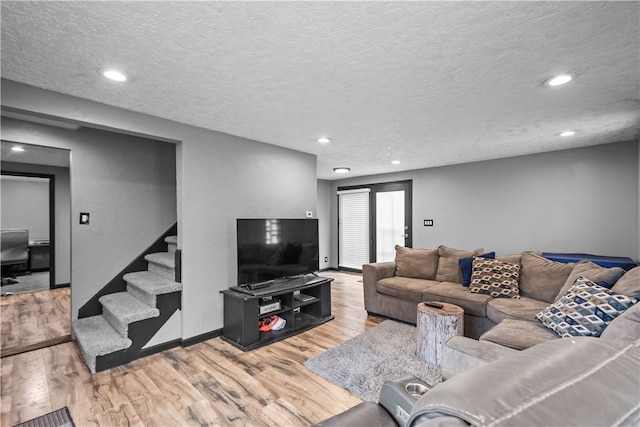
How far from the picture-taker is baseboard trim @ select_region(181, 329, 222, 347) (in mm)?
3121

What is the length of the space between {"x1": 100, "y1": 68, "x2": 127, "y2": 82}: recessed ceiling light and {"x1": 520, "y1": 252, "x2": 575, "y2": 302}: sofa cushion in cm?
422

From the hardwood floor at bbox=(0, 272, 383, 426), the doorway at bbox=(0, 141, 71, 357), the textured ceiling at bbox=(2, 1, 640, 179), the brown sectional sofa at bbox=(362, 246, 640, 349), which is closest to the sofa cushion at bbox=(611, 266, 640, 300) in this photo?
the brown sectional sofa at bbox=(362, 246, 640, 349)

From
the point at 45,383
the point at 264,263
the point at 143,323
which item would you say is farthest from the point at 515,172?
the point at 45,383

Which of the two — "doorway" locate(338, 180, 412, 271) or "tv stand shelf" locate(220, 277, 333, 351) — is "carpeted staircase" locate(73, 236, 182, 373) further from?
"doorway" locate(338, 180, 412, 271)

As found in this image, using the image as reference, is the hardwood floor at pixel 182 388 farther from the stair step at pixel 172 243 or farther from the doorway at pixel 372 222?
the doorway at pixel 372 222

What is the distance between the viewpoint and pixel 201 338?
10.6 feet

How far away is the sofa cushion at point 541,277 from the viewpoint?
121 inches

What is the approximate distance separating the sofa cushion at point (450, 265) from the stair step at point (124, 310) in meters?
3.48

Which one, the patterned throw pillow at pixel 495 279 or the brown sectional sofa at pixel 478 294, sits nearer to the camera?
the brown sectional sofa at pixel 478 294

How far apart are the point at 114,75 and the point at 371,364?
308 cm

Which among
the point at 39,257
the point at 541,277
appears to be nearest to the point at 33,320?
the point at 39,257

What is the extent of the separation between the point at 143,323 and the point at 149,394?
0.81 meters

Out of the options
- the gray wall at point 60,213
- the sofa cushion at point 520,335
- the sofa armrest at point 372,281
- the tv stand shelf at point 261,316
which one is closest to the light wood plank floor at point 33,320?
the gray wall at point 60,213

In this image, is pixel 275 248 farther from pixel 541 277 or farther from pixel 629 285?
pixel 629 285
